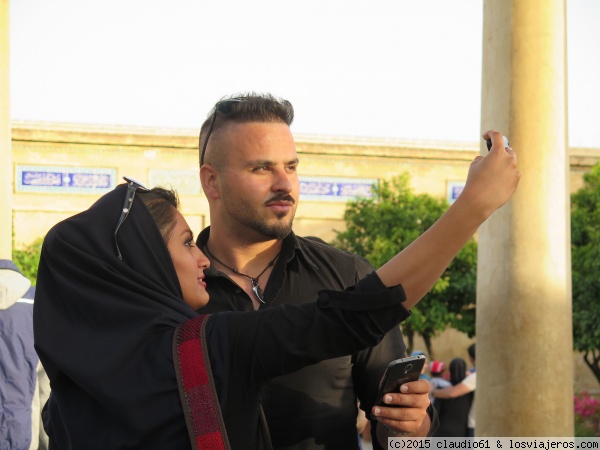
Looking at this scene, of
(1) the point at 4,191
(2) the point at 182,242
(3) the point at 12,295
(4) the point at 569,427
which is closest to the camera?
(2) the point at 182,242

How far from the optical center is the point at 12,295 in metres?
4.79

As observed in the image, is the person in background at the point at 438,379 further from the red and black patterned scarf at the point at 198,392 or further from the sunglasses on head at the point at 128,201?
the red and black patterned scarf at the point at 198,392

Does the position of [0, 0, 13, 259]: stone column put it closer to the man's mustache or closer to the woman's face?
the man's mustache

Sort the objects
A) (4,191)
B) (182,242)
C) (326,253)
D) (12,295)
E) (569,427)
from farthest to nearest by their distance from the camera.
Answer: (4,191), (569,427), (12,295), (326,253), (182,242)

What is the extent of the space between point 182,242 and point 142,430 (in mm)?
498

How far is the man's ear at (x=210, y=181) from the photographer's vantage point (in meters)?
3.15

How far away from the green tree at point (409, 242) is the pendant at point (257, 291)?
18413 millimetres

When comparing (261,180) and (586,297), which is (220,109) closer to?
(261,180)

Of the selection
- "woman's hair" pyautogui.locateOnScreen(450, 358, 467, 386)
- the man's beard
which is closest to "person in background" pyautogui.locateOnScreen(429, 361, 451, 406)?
"woman's hair" pyautogui.locateOnScreen(450, 358, 467, 386)

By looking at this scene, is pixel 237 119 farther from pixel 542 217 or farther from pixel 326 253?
pixel 542 217

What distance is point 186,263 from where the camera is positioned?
2.30 meters

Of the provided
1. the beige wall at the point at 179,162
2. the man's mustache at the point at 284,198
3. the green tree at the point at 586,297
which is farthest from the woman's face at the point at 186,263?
the beige wall at the point at 179,162

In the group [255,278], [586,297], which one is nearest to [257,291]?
[255,278]

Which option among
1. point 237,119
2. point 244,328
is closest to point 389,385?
point 244,328
